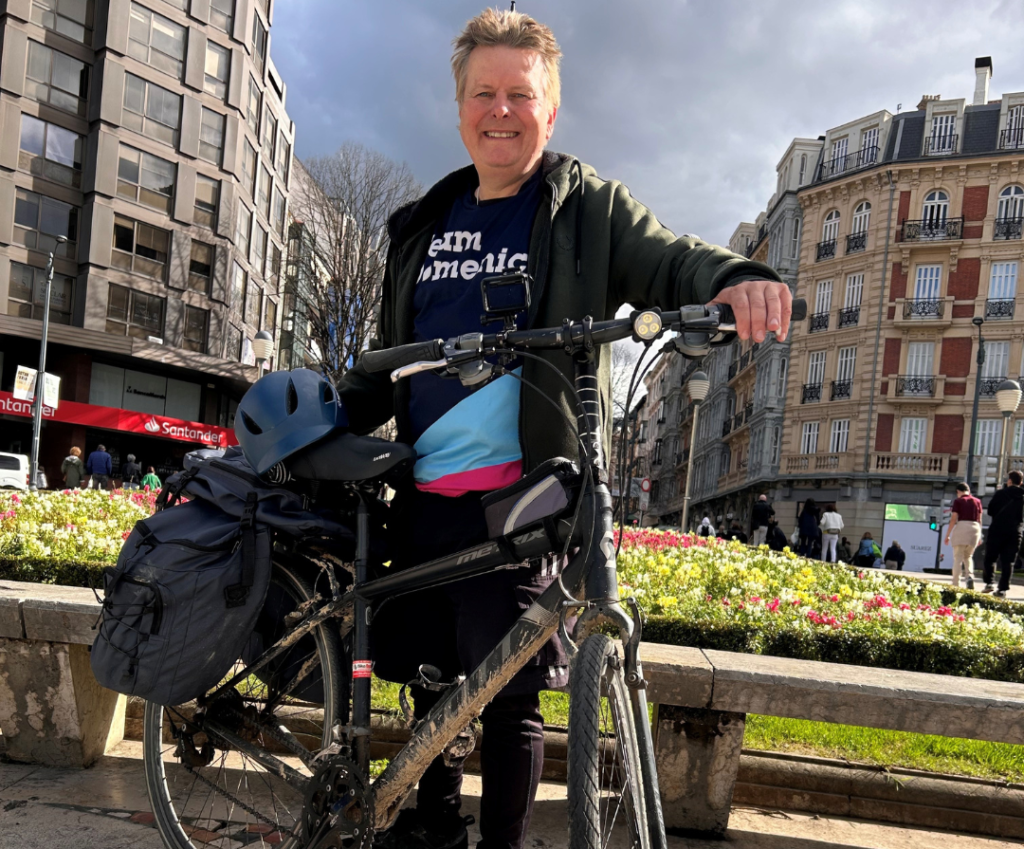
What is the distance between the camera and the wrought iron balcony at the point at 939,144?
40481mm

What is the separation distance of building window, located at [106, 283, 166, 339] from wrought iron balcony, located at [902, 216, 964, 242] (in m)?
33.4

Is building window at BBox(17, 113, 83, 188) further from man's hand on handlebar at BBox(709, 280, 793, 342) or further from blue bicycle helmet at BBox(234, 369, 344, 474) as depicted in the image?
man's hand on handlebar at BBox(709, 280, 793, 342)

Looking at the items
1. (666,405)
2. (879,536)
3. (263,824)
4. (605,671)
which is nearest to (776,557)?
(263,824)

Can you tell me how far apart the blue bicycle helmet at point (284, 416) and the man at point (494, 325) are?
0.86ft

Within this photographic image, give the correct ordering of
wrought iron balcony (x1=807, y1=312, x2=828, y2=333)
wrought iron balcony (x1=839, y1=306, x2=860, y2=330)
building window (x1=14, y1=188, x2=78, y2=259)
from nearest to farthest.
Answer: building window (x1=14, y1=188, x2=78, y2=259), wrought iron balcony (x1=839, y1=306, x2=860, y2=330), wrought iron balcony (x1=807, y1=312, x2=828, y2=333)

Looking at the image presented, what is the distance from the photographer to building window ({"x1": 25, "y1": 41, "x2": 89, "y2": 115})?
30.3 metres

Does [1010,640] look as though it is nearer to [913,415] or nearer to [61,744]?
[61,744]

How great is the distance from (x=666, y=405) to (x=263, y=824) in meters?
86.6

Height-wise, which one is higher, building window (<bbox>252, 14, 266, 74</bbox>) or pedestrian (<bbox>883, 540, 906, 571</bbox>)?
building window (<bbox>252, 14, 266, 74</bbox>)

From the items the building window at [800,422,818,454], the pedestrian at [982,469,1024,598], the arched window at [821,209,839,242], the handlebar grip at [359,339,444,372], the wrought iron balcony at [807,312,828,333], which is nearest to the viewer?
the handlebar grip at [359,339,444,372]

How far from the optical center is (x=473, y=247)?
251 centimetres

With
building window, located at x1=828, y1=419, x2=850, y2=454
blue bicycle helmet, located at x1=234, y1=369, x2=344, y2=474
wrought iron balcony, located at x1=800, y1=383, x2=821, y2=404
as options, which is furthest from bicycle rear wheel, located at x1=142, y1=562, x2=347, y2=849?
wrought iron balcony, located at x1=800, y1=383, x2=821, y2=404

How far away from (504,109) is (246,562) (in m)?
1.44

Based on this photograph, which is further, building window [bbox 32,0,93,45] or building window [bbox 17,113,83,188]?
building window [bbox 32,0,93,45]
